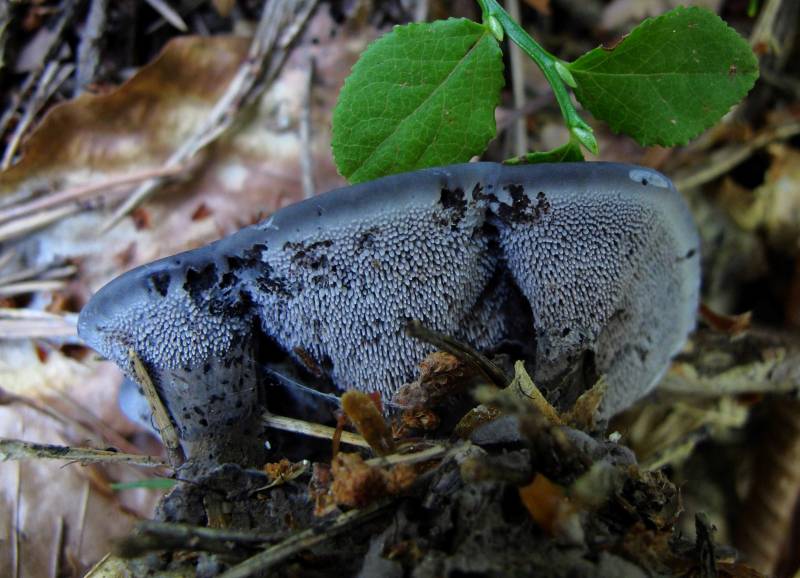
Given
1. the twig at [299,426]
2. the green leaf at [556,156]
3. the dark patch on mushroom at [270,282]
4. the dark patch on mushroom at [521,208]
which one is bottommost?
the twig at [299,426]

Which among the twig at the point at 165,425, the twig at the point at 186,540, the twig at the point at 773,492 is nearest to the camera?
the twig at the point at 186,540

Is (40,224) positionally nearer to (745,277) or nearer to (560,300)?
(560,300)

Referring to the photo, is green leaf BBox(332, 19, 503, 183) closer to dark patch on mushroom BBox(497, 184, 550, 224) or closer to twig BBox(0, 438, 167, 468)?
dark patch on mushroom BBox(497, 184, 550, 224)

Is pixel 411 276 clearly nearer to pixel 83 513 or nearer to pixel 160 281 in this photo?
pixel 160 281

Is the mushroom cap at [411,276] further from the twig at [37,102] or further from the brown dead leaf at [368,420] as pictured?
the twig at [37,102]

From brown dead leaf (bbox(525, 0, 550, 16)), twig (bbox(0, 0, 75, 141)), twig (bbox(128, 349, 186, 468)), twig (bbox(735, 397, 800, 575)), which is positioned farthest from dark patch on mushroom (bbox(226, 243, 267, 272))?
twig (bbox(735, 397, 800, 575))

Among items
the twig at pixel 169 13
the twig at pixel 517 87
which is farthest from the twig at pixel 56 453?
the twig at pixel 517 87

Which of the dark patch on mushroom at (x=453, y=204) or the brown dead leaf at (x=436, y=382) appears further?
the brown dead leaf at (x=436, y=382)
